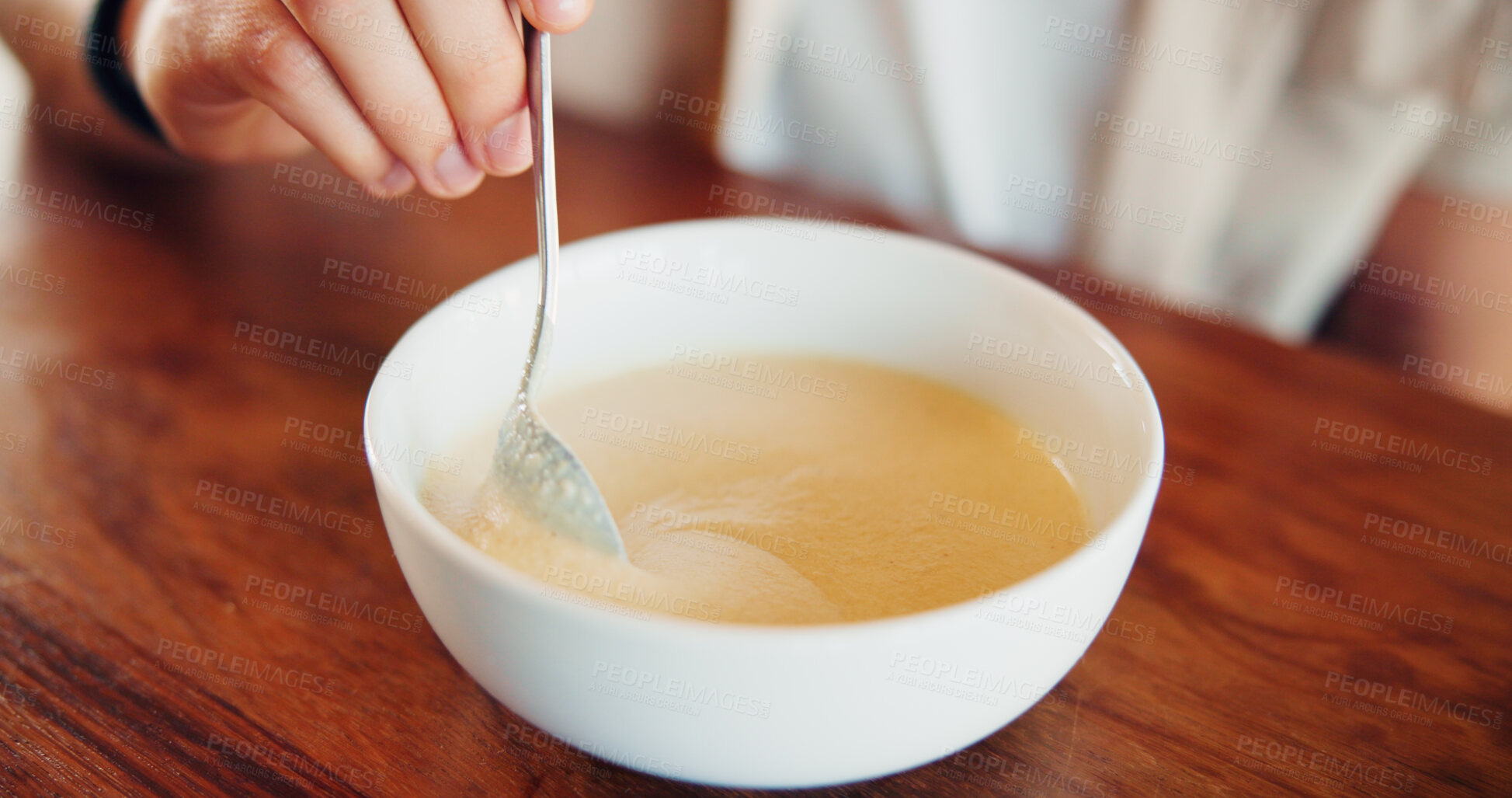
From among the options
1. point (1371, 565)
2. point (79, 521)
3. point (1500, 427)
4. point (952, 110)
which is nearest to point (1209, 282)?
point (952, 110)

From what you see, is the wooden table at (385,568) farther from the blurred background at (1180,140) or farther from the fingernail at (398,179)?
the blurred background at (1180,140)

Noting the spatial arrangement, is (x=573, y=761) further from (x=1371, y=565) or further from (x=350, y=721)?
(x=1371, y=565)

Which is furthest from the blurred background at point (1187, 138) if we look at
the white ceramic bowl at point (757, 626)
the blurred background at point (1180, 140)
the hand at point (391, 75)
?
the hand at point (391, 75)

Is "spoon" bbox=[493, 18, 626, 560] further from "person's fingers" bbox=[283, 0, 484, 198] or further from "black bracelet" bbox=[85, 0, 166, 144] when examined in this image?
"black bracelet" bbox=[85, 0, 166, 144]

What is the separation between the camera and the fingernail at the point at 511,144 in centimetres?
75

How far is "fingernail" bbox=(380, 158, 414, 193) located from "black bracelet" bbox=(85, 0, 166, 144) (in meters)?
0.46

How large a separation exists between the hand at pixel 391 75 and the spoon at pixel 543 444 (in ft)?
0.10

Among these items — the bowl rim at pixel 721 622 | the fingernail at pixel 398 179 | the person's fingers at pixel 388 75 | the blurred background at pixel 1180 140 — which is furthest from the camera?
the blurred background at pixel 1180 140

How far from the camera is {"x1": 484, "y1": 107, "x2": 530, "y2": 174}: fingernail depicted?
0.75 m

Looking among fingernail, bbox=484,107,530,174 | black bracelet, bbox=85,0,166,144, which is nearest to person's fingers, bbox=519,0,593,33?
fingernail, bbox=484,107,530,174

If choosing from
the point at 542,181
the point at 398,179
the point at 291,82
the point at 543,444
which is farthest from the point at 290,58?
the point at 543,444

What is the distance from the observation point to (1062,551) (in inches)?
25.6

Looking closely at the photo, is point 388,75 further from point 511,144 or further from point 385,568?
point 385,568

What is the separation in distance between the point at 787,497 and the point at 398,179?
1.33 feet
